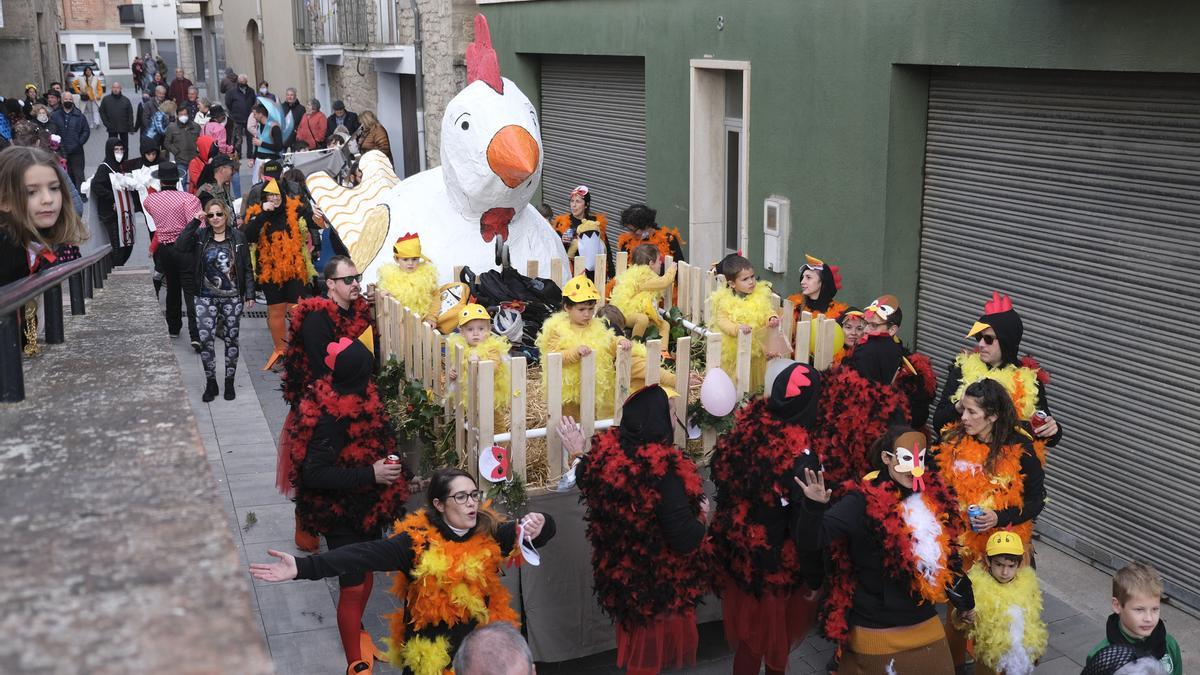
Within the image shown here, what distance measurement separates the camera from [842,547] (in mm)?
4906

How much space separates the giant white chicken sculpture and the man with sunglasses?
5.88ft

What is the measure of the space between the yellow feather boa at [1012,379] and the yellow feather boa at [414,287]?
12.3ft

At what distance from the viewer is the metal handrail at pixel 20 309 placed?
10.5ft

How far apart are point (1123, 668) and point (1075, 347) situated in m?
3.26

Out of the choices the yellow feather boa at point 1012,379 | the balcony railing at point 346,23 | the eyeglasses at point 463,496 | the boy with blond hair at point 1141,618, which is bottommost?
the boy with blond hair at point 1141,618

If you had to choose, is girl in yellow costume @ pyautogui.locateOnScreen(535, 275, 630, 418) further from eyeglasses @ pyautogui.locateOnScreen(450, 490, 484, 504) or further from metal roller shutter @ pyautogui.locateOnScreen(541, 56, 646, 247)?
metal roller shutter @ pyautogui.locateOnScreen(541, 56, 646, 247)

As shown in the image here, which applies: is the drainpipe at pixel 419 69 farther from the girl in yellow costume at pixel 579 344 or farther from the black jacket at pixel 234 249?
the girl in yellow costume at pixel 579 344

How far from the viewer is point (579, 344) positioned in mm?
6453

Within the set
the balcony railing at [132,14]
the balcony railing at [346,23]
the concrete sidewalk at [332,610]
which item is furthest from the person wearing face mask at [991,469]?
the balcony railing at [132,14]

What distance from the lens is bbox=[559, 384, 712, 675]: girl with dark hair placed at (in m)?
5.11

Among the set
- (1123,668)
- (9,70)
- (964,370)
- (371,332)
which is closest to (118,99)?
(9,70)

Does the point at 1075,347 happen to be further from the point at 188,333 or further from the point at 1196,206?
the point at 188,333

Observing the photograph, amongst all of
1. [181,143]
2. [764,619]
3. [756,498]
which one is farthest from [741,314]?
[181,143]

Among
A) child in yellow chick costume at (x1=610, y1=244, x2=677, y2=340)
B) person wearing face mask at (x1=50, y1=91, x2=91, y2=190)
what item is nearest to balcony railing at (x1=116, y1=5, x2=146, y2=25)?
person wearing face mask at (x1=50, y1=91, x2=91, y2=190)
